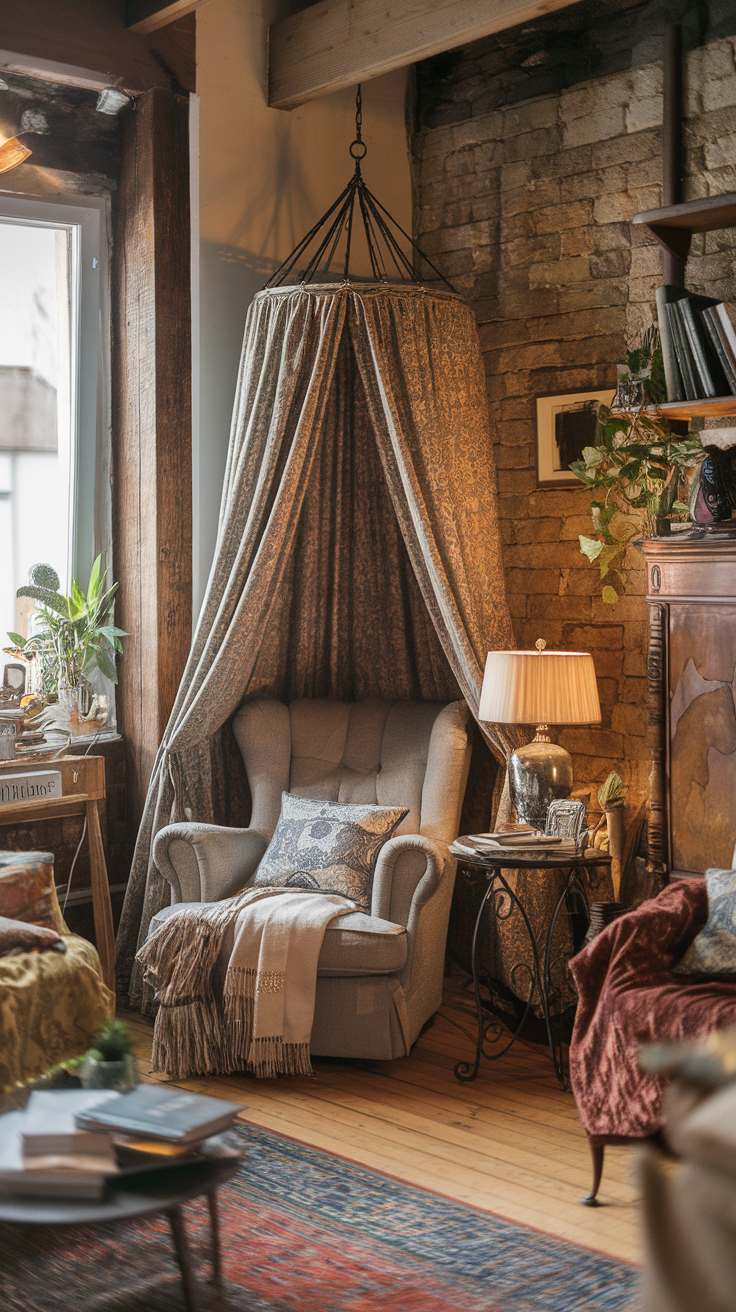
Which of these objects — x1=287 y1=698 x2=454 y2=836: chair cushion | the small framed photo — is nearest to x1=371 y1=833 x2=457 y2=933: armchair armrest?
x1=287 y1=698 x2=454 y2=836: chair cushion

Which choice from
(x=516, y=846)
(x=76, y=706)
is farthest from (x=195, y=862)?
(x=516, y=846)

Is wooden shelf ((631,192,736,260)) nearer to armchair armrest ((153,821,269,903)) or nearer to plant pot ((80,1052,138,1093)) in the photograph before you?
armchair armrest ((153,821,269,903))

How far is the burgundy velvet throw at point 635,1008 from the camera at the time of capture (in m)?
2.58

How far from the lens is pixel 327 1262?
2.44 metres

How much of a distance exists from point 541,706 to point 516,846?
1.36ft

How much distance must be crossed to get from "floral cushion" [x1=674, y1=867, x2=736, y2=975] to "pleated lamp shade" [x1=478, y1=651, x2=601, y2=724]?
0.80 meters

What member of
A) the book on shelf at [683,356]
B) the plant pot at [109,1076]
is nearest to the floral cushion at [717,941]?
the plant pot at [109,1076]

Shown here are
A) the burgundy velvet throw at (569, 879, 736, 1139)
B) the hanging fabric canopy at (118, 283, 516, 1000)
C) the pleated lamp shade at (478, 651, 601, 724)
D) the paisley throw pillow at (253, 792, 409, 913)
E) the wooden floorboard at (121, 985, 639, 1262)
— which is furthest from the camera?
the hanging fabric canopy at (118, 283, 516, 1000)

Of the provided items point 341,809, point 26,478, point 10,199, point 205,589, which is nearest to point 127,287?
point 10,199

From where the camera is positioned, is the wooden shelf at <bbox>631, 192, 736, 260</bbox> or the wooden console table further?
the wooden console table

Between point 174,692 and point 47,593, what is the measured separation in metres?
0.56

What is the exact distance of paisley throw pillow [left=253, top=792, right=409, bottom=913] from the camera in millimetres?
3666

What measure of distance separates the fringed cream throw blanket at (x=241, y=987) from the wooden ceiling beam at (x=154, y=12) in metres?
2.83

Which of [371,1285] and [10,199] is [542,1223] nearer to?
[371,1285]
